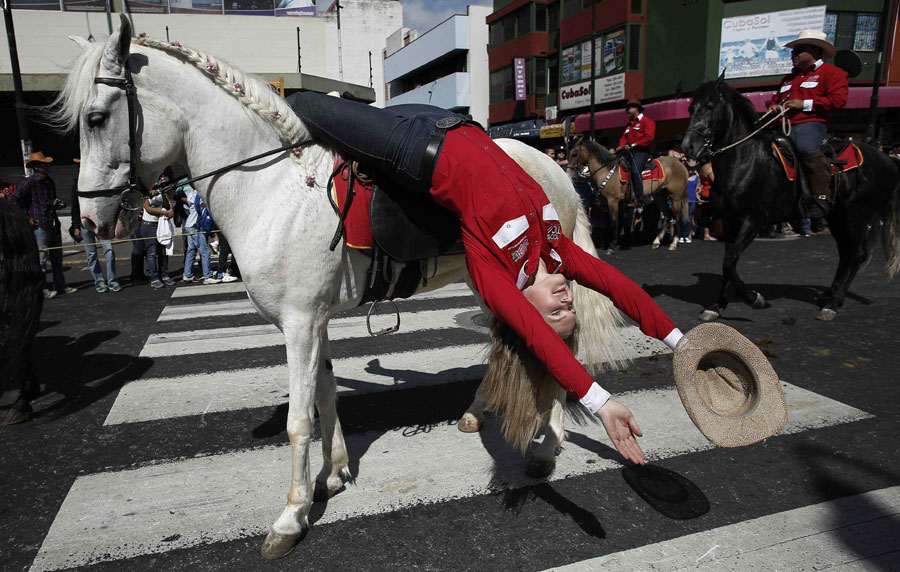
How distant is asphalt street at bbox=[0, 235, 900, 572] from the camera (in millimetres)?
2627

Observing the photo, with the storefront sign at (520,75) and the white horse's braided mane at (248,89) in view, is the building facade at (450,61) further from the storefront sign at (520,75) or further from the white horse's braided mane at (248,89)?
the white horse's braided mane at (248,89)

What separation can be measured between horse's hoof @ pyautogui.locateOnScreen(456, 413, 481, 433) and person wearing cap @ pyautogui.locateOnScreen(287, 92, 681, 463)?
1.52m

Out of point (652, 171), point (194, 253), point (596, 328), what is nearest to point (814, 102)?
point (596, 328)

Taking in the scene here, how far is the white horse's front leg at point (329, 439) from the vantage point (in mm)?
3147

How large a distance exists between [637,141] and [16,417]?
41.9 feet

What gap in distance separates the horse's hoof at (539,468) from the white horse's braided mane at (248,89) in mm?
2208

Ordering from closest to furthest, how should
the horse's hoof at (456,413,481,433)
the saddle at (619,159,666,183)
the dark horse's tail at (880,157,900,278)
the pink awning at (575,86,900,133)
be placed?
the horse's hoof at (456,413,481,433)
the dark horse's tail at (880,157,900,278)
the saddle at (619,159,666,183)
the pink awning at (575,86,900,133)

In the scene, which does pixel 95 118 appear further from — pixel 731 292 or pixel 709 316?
pixel 731 292

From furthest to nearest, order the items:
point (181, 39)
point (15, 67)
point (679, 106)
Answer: point (181, 39) < point (679, 106) < point (15, 67)

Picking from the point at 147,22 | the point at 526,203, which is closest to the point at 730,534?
the point at 526,203

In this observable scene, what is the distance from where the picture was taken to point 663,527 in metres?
2.76

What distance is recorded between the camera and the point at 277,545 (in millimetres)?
2645

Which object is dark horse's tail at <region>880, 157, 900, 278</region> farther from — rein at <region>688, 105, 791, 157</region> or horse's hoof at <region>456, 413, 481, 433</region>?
horse's hoof at <region>456, 413, 481, 433</region>

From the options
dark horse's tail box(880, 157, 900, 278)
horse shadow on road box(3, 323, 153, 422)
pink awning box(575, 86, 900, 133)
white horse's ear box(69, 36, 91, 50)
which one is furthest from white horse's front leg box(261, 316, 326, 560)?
pink awning box(575, 86, 900, 133)
